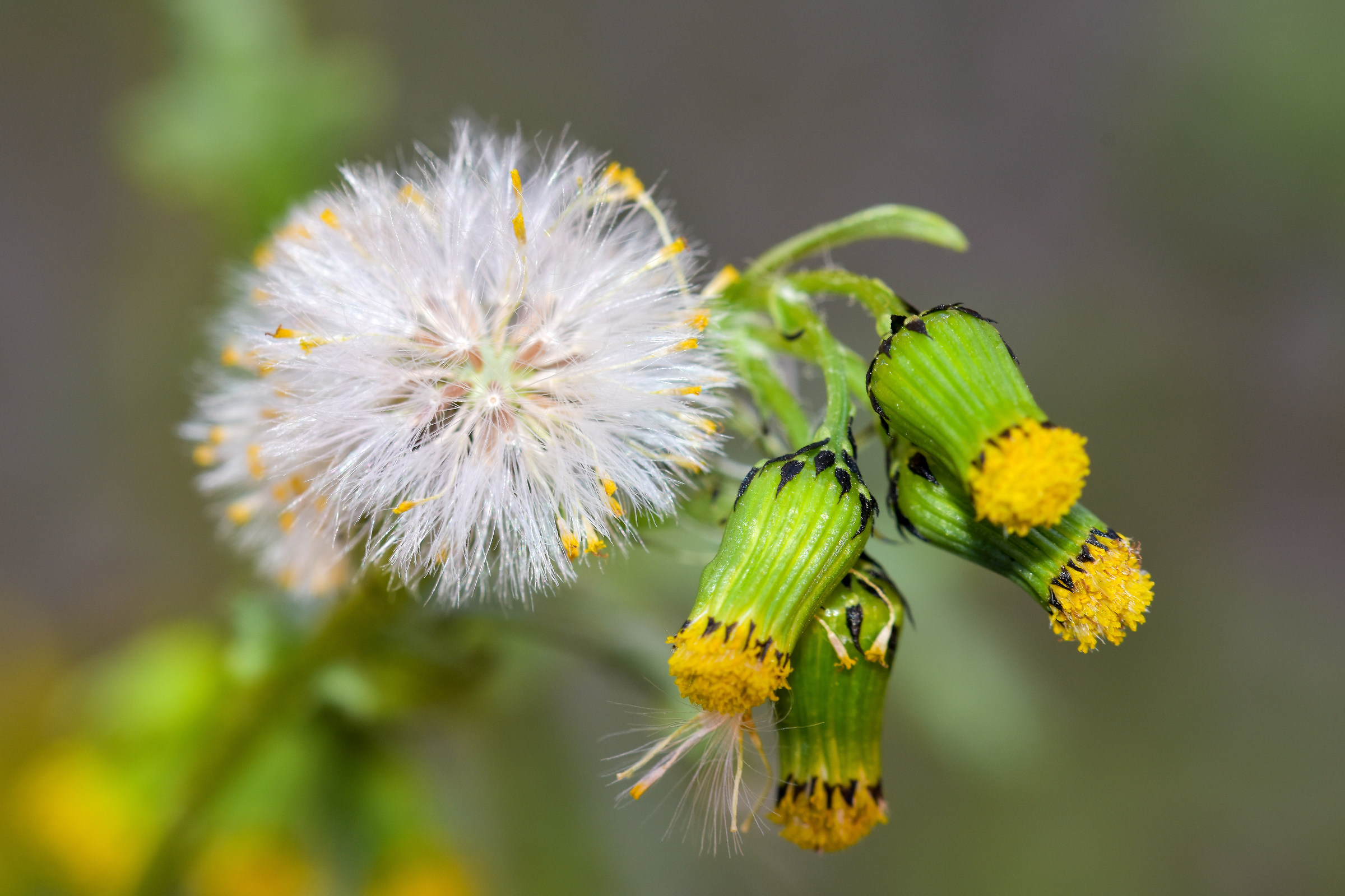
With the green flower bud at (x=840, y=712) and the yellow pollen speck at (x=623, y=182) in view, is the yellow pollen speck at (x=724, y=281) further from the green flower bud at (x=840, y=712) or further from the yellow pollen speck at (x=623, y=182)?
the green flower bud at (x=840, y=712)

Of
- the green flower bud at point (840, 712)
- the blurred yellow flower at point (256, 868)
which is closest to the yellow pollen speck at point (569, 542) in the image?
the green flower bud at point (840, 712)

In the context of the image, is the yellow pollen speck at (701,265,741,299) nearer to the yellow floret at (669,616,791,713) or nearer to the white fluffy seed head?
the white fluffy seed head

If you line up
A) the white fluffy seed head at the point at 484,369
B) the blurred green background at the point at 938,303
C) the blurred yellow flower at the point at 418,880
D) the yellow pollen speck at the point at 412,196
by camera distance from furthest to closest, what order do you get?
the blurred green background at the point at 938,303 < the blurred yellow flower at the point at 418,880 < the yellow pollen speck at the point at 412,196 < the white fluffy seed head at the point at 484,369

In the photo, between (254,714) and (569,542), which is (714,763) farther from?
(254,714)

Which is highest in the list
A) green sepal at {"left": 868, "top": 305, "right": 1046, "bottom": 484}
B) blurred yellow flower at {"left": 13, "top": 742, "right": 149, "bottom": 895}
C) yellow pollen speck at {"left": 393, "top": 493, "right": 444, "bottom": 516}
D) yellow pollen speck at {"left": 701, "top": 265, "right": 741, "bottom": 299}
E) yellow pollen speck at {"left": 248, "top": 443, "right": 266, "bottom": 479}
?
yellow pollen speck at {"left": 701, "top": 265, "right": 741, "bottom": 299}

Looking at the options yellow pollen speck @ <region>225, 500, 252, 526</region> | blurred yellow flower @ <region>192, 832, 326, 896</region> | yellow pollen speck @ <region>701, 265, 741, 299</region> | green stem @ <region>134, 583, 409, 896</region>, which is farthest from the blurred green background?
yellow pollen speck @ <region>701, 265, 741, 299</region>

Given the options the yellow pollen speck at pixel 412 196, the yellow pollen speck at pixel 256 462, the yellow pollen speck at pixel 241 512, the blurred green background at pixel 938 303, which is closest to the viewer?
the yellow pollen speck at pixel 412 196
